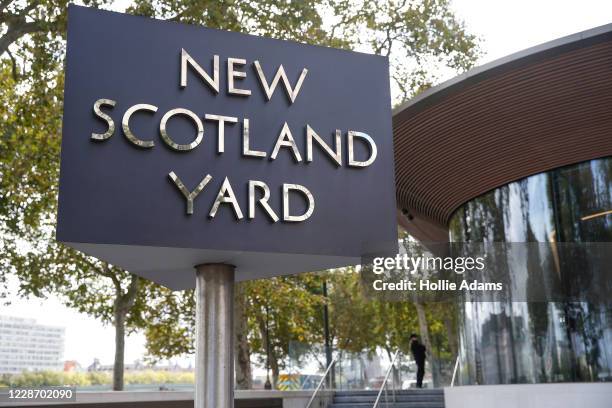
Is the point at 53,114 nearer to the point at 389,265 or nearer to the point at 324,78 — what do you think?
the point at 389,265

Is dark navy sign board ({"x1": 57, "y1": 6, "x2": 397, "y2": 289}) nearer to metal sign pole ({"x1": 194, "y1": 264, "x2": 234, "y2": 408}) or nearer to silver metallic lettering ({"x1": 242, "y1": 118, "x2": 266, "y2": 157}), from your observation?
silver metallic lettering ({"x1": 242, "y1": 118, "x2": 266, "y2": 157})

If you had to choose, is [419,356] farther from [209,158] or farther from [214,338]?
[209,158]

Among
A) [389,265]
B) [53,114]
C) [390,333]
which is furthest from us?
[390,333]

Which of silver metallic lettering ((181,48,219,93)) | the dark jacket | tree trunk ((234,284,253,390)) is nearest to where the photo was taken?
silver metallic lettering ((181,48,219,93))

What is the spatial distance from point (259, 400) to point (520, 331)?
5573mm

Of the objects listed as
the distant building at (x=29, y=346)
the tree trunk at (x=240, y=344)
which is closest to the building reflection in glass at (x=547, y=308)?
the tree trunk at (x=240, y=344)

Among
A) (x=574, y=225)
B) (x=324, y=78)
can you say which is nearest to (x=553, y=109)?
(x=574, y=225)

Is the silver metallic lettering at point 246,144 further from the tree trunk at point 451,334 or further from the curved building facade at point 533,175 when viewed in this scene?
the tree trunk at point 451,334

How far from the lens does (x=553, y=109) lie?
37.0 feet

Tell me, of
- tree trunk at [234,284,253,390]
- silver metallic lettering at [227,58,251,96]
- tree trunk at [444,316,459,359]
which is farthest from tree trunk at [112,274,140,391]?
silver metallic lettering at [227,58,251,96]

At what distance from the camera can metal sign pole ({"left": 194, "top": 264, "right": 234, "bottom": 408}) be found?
20.7 feet

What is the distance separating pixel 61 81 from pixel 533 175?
11.4 m

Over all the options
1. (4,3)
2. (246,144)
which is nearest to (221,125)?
(246,144)

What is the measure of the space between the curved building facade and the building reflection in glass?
17 mm
